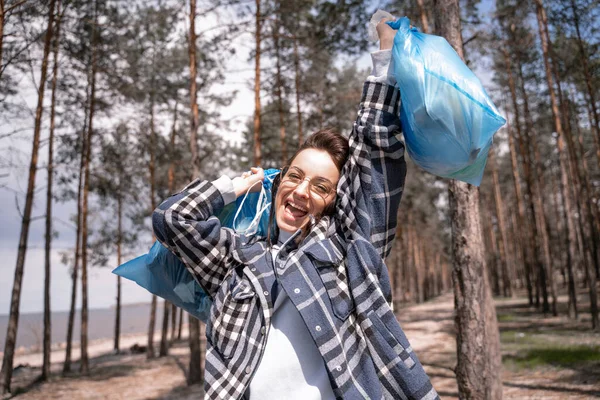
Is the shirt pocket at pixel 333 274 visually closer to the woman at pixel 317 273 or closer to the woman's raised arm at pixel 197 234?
the woman at pixel 317 273

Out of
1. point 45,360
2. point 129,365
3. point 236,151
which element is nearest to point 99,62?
point 236,151

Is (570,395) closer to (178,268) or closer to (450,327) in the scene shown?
(178,268)

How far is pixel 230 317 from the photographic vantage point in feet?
5.34

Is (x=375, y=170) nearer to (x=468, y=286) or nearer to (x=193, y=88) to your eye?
(x=468, y=286)

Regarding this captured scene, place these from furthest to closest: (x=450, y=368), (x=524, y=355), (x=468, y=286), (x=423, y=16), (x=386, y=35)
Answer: (x=524, y=355)
(x=423, y=16)
(x=450, y=368)
(x=468, y=286)
(x=386, y=35)

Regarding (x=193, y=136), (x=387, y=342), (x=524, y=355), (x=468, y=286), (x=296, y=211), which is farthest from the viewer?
(x=193, y=136)

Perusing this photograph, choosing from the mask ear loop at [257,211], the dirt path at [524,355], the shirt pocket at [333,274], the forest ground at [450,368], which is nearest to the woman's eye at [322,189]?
the shirt pocket at [333,274]

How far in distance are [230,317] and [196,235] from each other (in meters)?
0.32

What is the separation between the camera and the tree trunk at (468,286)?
213 inches

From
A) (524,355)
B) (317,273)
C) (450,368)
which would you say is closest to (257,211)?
(317,273)

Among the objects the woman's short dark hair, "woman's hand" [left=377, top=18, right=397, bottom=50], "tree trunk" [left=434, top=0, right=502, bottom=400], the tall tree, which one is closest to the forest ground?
the tall tree

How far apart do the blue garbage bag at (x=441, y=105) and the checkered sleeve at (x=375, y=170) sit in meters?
0.08

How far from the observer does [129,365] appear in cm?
1881

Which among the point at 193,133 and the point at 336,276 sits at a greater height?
the point at 193,133
